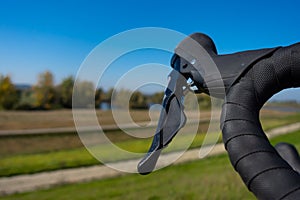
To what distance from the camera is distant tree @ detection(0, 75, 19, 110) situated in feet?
168

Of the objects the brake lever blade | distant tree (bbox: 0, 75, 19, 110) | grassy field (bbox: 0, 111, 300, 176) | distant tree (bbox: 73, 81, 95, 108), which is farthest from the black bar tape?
distant tree (bbox: 0, 75, 19, 110)

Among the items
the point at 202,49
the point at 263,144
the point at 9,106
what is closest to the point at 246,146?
the point at 263,144

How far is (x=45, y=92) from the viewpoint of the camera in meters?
58.4

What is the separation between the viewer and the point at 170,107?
1.39m

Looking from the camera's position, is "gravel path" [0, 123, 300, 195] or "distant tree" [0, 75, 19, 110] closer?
"gravel path" [0, 123, 300, 195]

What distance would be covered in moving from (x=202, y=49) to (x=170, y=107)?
31 cm

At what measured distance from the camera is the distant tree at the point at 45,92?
5641 cm

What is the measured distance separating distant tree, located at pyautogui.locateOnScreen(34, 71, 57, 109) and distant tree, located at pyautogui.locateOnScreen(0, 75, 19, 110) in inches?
170

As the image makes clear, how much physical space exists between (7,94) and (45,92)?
752 cm

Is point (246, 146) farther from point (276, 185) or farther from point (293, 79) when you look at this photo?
point (293, 79)

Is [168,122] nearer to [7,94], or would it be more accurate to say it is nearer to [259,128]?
[259,128]

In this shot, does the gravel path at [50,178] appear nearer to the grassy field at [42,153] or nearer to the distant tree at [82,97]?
the grassy field at [42,153]

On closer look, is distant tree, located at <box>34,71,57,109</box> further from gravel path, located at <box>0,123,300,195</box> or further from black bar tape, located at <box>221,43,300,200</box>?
black bar tape, located at <box>221,43,300,200</box>

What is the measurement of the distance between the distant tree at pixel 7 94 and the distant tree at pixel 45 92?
431 centimetres
